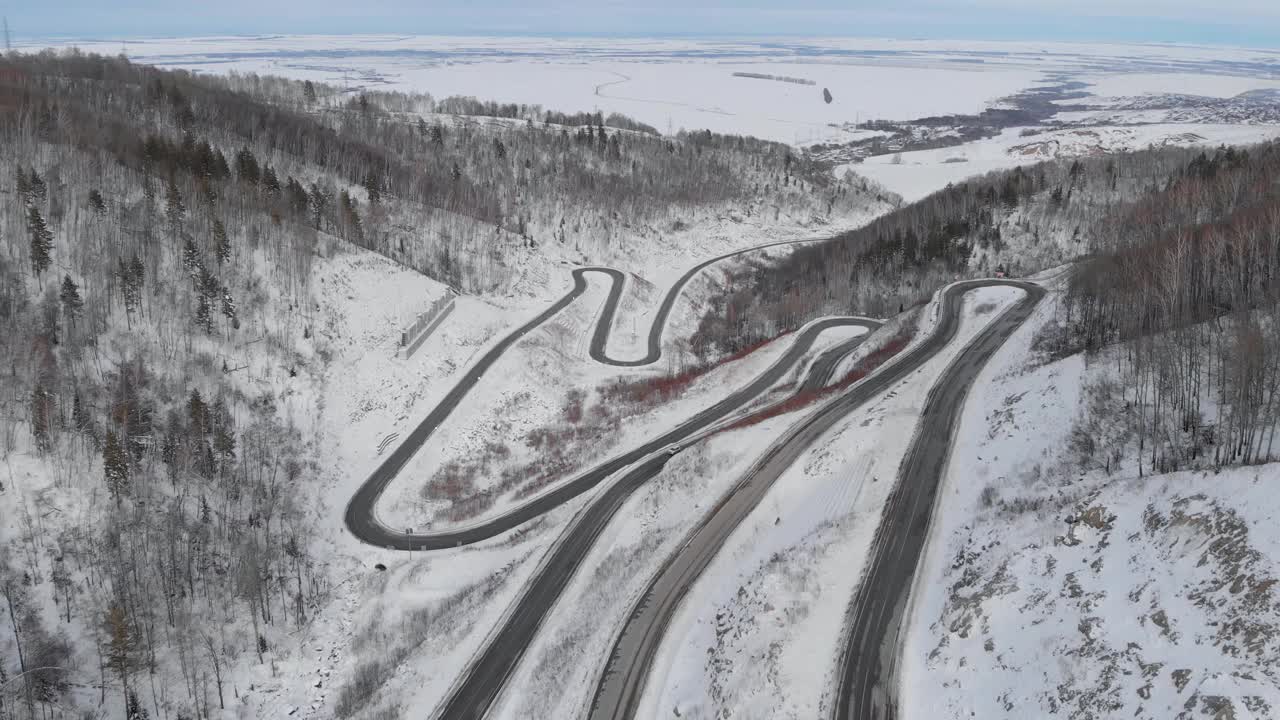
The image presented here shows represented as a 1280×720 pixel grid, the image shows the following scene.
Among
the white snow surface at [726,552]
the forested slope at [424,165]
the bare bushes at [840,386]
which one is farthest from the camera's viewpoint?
the forested slope at [424,165]

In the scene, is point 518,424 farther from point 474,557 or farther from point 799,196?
point 799,196

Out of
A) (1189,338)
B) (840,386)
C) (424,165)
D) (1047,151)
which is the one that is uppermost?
(1047,151)

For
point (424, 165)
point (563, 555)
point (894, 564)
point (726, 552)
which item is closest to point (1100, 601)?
point (894, 564)

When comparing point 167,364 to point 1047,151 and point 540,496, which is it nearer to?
point 540,496

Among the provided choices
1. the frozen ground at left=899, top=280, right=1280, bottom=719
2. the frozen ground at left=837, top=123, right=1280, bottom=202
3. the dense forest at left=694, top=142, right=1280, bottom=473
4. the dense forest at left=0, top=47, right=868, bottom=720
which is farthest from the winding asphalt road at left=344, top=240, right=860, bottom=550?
the frozen ground at left=837, top=123, right=1280, bottom=202

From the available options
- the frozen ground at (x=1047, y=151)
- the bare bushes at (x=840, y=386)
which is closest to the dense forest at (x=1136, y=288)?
the bare bushes at (x=840, y=386)

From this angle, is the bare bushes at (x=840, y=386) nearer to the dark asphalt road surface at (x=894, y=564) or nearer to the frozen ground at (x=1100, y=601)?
the dark asphalt road surface at (x=894, y=564)
